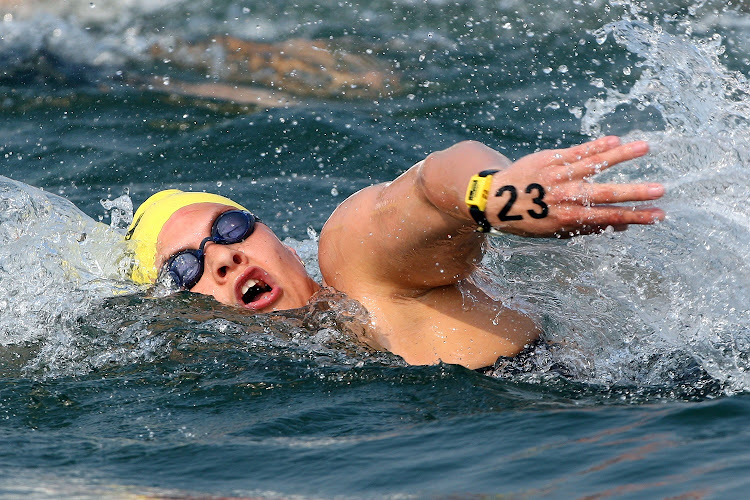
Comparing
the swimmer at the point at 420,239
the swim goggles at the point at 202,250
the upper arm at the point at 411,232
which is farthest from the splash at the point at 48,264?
the upper arm at the point at 411,232

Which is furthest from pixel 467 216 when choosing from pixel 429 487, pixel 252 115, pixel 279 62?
pixel 279 62

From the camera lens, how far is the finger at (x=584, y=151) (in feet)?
8.07

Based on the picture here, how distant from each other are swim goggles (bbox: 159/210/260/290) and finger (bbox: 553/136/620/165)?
6.54ft

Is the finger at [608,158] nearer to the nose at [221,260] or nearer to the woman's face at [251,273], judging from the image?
the woman's face at [251,273]

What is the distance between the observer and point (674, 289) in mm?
3795

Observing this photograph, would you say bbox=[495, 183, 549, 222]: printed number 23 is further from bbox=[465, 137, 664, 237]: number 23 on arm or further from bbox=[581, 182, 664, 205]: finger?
bbox=[581, 182, 664, 205]: finger

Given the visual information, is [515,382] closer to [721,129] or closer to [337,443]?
[337,443]

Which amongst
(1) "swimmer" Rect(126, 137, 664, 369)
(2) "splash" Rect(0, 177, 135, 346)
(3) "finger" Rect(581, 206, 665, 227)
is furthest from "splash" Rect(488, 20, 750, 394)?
(2) "splash" Rect(0, 177, 135, 346)

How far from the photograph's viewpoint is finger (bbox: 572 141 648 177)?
95.5 inches

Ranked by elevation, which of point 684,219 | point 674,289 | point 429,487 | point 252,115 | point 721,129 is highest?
point 252,115

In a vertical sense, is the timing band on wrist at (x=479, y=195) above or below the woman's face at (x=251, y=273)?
above

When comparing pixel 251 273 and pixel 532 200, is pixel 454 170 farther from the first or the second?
pixel 251 273

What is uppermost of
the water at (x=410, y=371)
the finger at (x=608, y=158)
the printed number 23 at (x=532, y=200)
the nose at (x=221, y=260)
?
the finger at (x=608, y=158)

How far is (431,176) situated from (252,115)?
18.8ft
